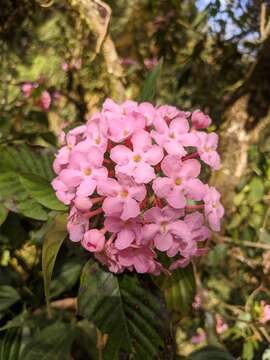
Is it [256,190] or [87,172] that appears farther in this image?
[256,190]

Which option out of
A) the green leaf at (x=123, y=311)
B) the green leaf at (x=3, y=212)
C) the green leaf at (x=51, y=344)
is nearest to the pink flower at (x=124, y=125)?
the green leaf at (x=123, y=311)

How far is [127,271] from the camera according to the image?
2.85 feet

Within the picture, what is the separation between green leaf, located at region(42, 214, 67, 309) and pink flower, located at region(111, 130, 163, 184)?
17cm

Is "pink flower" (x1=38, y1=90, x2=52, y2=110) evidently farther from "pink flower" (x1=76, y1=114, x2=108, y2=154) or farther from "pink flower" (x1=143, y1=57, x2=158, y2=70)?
"pink flower" (x1=76, y1=114, x2=108, y2=154)

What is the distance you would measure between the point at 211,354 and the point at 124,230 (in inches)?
20.4

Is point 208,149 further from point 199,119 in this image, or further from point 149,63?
point 149,63

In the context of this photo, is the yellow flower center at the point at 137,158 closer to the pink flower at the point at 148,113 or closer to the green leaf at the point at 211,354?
the pink flower at the point at 148,113

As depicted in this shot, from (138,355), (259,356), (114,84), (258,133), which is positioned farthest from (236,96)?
(138,355)

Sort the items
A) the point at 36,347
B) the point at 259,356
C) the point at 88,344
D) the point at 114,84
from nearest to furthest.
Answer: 1. the point at 36,347
2. the point at 88,344
3. the point at 114,84
4. the point at 259,356

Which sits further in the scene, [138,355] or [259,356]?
[259,356]

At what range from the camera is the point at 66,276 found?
1.06 m

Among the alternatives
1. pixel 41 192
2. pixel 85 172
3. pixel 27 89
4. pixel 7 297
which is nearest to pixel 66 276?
pixel 7 297

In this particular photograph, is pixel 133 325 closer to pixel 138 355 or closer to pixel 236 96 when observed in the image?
pixel 138 355

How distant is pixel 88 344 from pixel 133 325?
30 cm
